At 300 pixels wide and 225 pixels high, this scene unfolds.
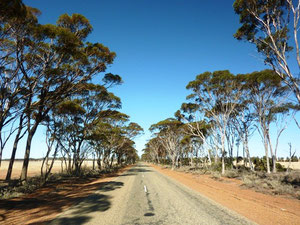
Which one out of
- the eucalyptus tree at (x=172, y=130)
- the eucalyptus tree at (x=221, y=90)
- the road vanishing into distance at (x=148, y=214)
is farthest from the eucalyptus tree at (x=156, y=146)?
the road vanishing into distance at (x=148, y=214)

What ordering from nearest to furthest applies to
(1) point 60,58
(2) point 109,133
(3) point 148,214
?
1. (3) point 148,214
2. (1) point 60,58
3. (2) point 109,133

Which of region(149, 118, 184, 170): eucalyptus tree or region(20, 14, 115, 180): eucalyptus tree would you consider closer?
region(20, 14, 115, 180): eucalyptus tree

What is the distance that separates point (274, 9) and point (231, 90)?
11.0 metres

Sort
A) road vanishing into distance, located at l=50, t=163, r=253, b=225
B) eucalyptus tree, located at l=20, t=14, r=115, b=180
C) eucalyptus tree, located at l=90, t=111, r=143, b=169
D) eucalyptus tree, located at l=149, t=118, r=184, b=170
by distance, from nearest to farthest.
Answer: road vanishing into distance, located at l=50, t=163, r=253, b=225 < eucalyptus tree, located at l=20, t=14, r=115, b=180 < eucalyptus tree, located at l=90, t=111, r=143, b=169 < eucalyptus tree, located at l=149, t=118, r=184, b=170

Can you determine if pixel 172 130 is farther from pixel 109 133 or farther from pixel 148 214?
pixel 148 214

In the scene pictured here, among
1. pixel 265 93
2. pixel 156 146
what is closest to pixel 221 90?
pixel 265 93

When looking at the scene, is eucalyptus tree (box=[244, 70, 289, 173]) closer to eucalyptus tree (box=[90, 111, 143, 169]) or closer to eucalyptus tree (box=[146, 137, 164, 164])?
eucalyptus tree (box=[90, 111, 143, 169])

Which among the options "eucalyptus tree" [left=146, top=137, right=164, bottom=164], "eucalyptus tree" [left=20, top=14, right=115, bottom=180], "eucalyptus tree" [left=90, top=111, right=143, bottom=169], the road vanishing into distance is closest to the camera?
the road vanishing into distance

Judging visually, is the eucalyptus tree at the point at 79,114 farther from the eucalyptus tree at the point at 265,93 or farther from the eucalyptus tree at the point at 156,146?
the eucalyptus tree at the point at 156,146

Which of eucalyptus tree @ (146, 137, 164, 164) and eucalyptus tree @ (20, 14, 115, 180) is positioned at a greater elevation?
eucalyptus tree @ (20, 14, 115, 180)

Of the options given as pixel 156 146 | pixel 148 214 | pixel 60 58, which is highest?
pixel 60 58

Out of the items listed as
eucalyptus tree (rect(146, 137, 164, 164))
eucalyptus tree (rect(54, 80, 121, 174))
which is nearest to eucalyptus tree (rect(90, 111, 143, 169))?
eucalyptus tree (rect(54, 80, 121, 174))

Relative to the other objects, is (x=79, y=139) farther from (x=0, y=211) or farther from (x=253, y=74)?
(x=253, y=74)

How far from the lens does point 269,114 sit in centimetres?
2309
